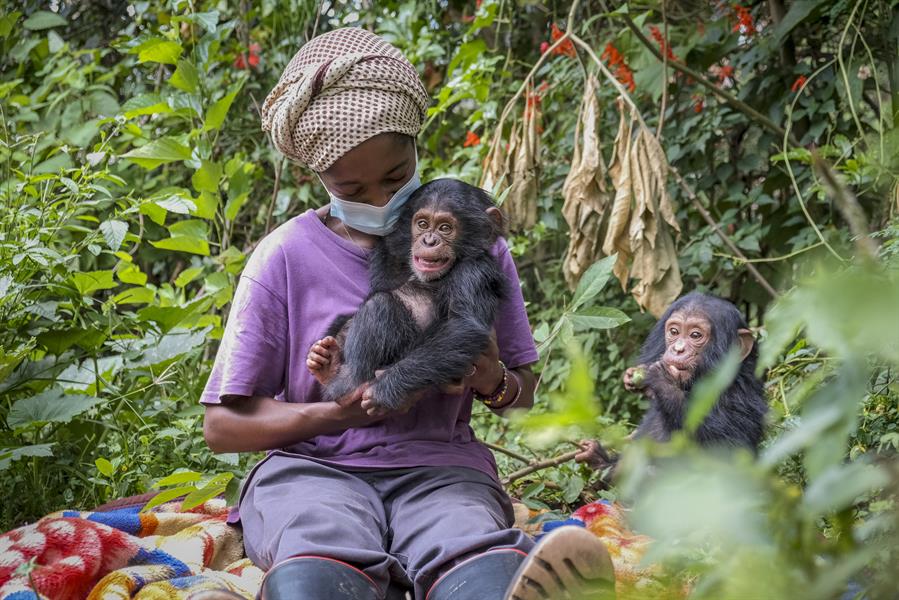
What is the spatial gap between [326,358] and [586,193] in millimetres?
1983

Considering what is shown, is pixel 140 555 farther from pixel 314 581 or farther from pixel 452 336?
pixel 452 336

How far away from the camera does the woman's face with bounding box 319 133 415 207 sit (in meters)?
2.39

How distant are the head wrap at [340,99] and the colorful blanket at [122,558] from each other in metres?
1.05

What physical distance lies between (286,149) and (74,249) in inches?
53.0

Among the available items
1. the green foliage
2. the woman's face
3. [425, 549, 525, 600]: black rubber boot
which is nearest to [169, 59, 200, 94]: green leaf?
the green foliage

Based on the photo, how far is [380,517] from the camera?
224 cm

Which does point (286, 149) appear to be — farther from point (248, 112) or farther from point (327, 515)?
point (248, 112)

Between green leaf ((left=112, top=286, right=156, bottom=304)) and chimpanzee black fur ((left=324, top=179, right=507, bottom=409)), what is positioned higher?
chimpanzee black fur ((left=324, top=179, right=507, bottom=409))

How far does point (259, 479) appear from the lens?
7.72ft

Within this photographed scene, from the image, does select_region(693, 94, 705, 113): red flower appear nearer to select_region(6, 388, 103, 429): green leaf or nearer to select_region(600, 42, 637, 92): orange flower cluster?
select_region(600, 42, 637, 92): orange flower cluster

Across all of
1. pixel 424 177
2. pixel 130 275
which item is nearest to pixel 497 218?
pixel 130 275

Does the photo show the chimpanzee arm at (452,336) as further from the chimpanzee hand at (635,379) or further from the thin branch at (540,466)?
the thin branch at (540,466)

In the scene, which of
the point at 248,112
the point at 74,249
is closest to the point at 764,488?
the point at 74,249

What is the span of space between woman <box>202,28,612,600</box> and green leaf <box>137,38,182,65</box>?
5.10ft
